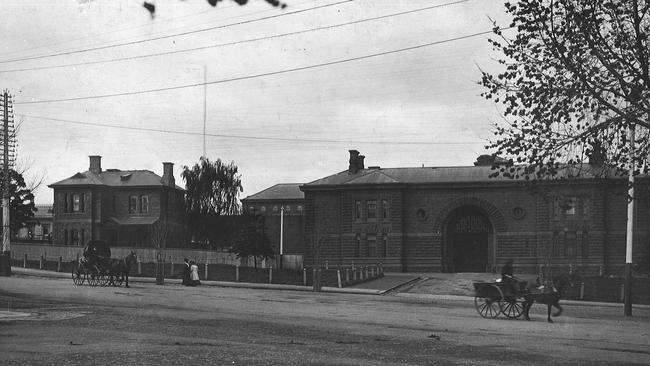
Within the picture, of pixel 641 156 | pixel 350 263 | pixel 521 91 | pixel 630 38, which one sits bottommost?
pixel 350 263

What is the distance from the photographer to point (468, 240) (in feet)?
215

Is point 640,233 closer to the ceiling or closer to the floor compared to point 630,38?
closer to the floor

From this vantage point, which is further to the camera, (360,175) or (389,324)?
(360,175)

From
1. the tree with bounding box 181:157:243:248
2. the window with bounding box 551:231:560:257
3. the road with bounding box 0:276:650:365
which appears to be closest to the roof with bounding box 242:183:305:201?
the tree with bounding box 181:157:243:248

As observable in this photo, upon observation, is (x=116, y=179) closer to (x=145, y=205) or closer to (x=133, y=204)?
(x=133, y=204)

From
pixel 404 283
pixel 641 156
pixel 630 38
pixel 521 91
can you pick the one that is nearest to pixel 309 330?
pixel 521 91

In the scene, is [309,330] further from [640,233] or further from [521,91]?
[640,233]

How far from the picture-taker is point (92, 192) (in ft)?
257

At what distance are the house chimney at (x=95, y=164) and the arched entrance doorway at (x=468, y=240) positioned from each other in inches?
1476

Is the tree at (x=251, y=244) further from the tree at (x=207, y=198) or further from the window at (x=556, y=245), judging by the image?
the window at (x=556, y=245)

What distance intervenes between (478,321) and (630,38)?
8.54 meters

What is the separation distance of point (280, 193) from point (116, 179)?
68.7 feet

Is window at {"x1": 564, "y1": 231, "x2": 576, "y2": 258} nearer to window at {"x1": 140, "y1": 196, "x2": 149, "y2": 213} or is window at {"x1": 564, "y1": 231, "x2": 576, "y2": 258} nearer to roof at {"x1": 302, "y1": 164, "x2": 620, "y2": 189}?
roof at {"x1": 302, "y1": 164, "x2": 620, "y2": 189}

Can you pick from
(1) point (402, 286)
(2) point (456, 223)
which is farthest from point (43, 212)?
(1) point (402, 286)
